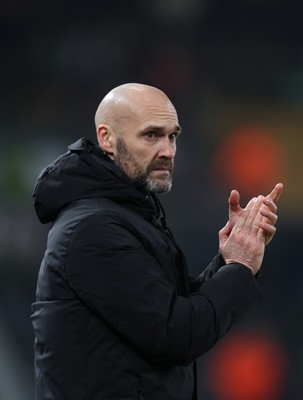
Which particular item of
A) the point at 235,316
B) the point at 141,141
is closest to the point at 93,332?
the point at 235,316

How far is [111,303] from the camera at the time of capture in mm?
1158

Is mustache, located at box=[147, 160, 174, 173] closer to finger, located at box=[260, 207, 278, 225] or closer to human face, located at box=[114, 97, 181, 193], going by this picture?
human face, located at box=[114, 97, 181, 193]

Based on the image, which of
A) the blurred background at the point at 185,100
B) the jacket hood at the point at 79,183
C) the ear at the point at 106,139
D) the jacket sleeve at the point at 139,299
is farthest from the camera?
the blurred background at the point at 185,100

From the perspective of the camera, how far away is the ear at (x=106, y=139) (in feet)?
4.49

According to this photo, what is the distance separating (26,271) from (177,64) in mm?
920

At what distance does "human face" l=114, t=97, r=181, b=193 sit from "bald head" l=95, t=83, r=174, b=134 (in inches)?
0.6

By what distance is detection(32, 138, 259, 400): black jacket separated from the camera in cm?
116

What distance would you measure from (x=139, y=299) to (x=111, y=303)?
0.04 meters

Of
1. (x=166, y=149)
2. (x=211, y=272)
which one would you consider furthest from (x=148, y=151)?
(x=211, y=272)

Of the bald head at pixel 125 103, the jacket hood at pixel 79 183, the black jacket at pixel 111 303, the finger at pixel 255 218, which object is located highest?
the bald head at pixel 125 103

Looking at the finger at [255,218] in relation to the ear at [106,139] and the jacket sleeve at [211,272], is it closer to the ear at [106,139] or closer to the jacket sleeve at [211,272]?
the jacket sleeve at [211,272]

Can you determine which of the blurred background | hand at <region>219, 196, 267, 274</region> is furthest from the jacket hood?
the blurred background

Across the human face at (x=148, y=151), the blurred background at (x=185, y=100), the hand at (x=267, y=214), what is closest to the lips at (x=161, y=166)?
the human face at (x=148, y=151)

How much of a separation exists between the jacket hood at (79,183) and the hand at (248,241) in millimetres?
173
